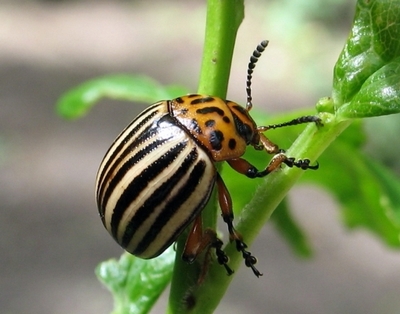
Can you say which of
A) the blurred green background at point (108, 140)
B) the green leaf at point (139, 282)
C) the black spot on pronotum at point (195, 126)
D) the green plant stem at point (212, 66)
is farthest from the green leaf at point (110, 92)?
the blurred green background at point (108, 140)

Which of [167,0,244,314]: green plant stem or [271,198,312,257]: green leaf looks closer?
[167,0,244,314]: green plant stem

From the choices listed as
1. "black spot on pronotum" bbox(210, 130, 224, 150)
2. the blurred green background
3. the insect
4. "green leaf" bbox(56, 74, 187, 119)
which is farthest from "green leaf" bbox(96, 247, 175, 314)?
the blurred green background

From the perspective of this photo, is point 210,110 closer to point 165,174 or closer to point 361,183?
point 165,174

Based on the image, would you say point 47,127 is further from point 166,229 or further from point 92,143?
point 166,229

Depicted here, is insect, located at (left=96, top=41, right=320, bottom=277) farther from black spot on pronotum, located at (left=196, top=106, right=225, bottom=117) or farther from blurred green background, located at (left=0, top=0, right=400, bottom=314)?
blurred green background, located at (left=0, top=0, right=400, bottom=314)

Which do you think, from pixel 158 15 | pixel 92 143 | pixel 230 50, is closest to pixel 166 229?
pixel 230 50

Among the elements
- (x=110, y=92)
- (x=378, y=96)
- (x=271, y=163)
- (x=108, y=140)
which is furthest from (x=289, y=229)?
(x=108, y=140)

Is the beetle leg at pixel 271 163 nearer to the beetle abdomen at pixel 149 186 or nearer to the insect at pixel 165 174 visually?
the insect at pixel 165 174
